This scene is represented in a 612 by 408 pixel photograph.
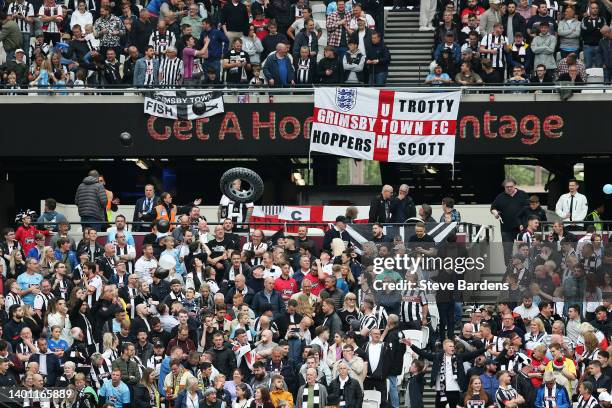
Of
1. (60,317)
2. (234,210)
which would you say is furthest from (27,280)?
(234,210)

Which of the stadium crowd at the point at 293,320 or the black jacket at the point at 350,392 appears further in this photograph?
the stadium crowd at the point at 293,320

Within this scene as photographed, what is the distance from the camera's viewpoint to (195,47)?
116 feet

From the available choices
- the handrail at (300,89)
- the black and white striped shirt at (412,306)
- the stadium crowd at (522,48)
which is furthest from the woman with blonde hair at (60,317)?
the stadium crowd at (522,48)

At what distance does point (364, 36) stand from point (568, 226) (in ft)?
18.9

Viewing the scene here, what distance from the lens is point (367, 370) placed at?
27.3 metres

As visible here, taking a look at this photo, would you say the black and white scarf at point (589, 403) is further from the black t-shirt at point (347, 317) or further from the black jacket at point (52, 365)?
the black jacket at point (52, 365)

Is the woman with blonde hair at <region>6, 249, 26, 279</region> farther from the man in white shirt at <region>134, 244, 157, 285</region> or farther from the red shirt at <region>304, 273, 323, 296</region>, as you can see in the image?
the red shirt at <region>304, 273, 323, 296</region>

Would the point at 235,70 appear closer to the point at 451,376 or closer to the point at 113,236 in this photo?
the point at 113,236

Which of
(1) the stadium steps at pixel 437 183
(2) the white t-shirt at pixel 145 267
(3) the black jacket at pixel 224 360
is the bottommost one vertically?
(3) the black jacket at pixel 224 360

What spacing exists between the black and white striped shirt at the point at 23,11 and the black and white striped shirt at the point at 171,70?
2796mm

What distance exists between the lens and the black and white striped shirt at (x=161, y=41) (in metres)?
35.4

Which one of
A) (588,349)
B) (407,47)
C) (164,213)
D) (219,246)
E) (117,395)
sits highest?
(407,47)

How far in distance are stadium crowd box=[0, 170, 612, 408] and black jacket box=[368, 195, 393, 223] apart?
1.71ft

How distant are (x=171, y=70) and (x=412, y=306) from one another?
8666 millimetres
